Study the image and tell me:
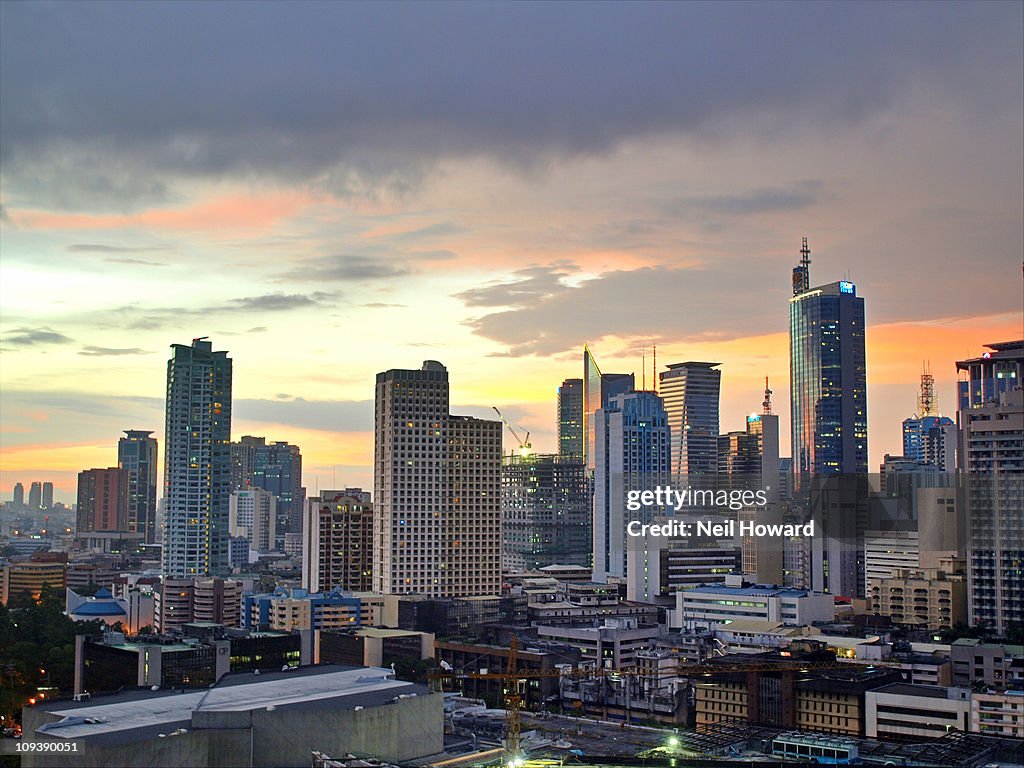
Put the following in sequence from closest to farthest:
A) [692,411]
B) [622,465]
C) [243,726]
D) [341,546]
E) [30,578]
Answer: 1. [243,726]
2. [341,546]
3. [30,578]
4. [622,465]
5. [692,411]

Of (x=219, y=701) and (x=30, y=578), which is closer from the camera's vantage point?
(x=219, y=701)

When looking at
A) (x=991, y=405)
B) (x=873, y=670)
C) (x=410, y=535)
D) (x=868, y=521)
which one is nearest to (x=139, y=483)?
(x=410, y=535)

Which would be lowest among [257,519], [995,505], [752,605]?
[752,605]

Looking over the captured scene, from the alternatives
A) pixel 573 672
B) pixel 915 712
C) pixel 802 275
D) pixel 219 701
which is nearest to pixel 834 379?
pixel 802 275

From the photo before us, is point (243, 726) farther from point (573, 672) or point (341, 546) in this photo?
point (341, 546)

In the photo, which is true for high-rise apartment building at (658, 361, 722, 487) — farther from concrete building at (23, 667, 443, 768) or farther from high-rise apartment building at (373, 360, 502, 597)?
concrete building at (23, 667, 443, 768)

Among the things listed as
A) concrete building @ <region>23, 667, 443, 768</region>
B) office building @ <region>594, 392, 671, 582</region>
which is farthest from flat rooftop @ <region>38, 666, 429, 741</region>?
office building @ <region>594, 392, 671, 582</region>

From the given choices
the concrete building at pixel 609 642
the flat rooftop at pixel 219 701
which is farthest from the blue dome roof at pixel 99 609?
the flat rooftop at pixel 219 701
